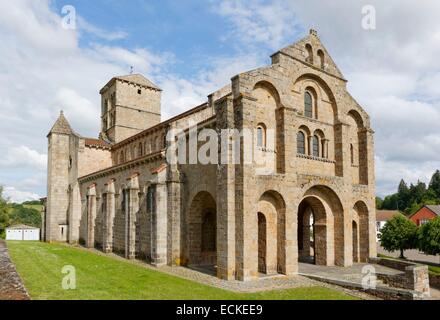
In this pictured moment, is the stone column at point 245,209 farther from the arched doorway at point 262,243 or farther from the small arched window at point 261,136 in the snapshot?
the small arched window at point 261,136

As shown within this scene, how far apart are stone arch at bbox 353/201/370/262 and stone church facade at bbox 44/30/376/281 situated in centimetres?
7

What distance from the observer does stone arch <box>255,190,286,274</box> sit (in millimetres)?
18406

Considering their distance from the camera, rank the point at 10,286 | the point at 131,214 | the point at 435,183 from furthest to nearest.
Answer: the point at 435,183 < the point at 131,214 < the point at 10,286

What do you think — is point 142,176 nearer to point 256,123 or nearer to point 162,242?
point 162,242

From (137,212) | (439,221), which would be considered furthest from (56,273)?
(439,221)

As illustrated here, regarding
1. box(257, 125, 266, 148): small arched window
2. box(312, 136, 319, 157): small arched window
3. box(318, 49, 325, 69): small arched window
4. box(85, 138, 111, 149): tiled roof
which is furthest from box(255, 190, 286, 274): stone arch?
box(85, 138, 111, 149): tiled roof

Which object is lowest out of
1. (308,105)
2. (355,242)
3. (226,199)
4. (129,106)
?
(355,242)

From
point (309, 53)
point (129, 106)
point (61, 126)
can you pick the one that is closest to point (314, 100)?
point (309, 53)

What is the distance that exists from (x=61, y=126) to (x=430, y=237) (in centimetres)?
3951

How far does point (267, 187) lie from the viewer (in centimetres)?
1797

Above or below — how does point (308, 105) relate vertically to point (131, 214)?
above

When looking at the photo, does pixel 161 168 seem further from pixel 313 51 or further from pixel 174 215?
pixel 313 51
